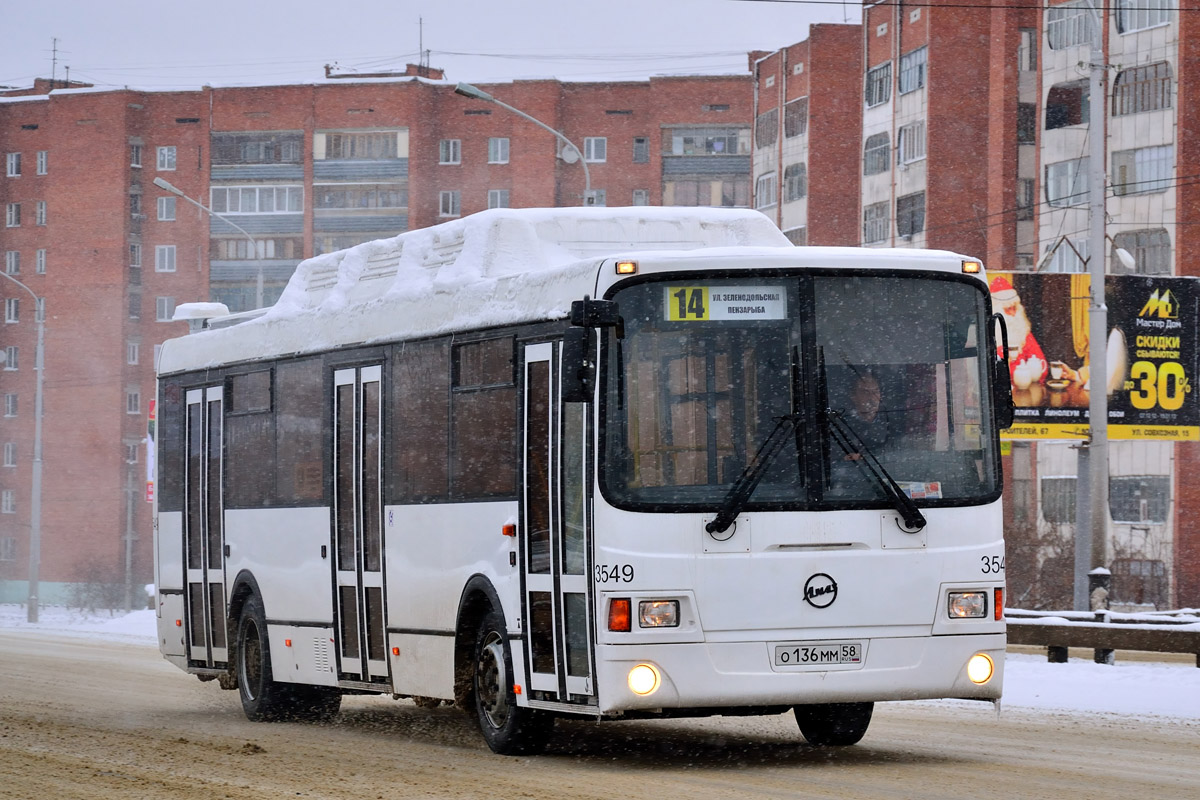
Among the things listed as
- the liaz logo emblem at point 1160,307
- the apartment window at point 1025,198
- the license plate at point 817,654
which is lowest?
the license plate at point 817,654

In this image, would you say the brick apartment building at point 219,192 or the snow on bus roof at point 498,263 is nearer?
the snow on bus roof at point 498,263

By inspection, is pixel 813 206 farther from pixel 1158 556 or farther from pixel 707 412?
pixel 707 412

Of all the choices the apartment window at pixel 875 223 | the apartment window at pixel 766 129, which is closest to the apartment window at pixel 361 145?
the apartment window at pixel 766 129

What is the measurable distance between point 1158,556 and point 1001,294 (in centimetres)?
1746

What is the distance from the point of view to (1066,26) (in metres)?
59.0

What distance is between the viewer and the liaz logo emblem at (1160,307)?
127 ft

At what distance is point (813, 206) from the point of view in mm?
76312

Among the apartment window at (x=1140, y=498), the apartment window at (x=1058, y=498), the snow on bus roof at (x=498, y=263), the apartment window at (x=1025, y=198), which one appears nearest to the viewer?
the snow on bus roof at (x=498, y=263)

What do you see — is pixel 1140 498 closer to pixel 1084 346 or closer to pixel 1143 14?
pixel 1143 14

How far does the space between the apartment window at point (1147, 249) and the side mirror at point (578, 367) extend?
149 feet

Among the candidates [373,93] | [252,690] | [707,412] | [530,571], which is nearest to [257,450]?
[252,690]

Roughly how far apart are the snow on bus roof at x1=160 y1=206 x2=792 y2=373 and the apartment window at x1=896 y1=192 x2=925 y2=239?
52081 millimetres

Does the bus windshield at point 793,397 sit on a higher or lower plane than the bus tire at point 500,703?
higher

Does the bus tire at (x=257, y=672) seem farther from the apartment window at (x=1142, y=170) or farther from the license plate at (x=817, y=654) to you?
the apartment window at (x=1142, y=170)
